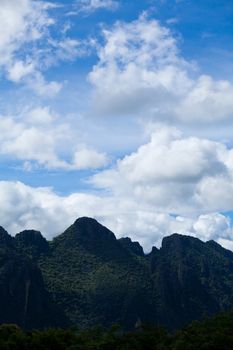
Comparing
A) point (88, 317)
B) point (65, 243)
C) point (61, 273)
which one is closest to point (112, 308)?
point (88, 317)

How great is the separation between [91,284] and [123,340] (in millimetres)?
124384

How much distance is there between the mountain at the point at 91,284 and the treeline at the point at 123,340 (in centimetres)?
9212

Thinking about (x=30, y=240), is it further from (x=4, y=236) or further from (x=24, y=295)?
(x=24, y=295)

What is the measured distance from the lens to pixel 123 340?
44.2 m

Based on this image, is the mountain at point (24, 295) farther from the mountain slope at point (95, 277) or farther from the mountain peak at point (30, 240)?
the mountain peak at point (30, 240)

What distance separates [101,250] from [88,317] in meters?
40.0

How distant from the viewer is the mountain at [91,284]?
460ft

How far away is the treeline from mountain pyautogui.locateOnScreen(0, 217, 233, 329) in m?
92.1

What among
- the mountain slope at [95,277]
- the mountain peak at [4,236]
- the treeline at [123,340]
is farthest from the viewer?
the mountain peak at [4,236]

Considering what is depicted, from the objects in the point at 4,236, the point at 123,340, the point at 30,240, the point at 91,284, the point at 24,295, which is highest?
the point at 30,240

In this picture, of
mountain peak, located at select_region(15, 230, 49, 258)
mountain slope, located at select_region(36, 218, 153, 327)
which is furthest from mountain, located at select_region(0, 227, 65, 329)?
mountain peak, located at select_region(15, 230, 49, 258)

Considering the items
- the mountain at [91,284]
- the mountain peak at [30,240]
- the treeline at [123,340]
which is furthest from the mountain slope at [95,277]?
the treeline at [123,340]

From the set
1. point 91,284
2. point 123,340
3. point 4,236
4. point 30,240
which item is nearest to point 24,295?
point 4,236

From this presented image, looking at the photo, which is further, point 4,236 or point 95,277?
point 95,277
